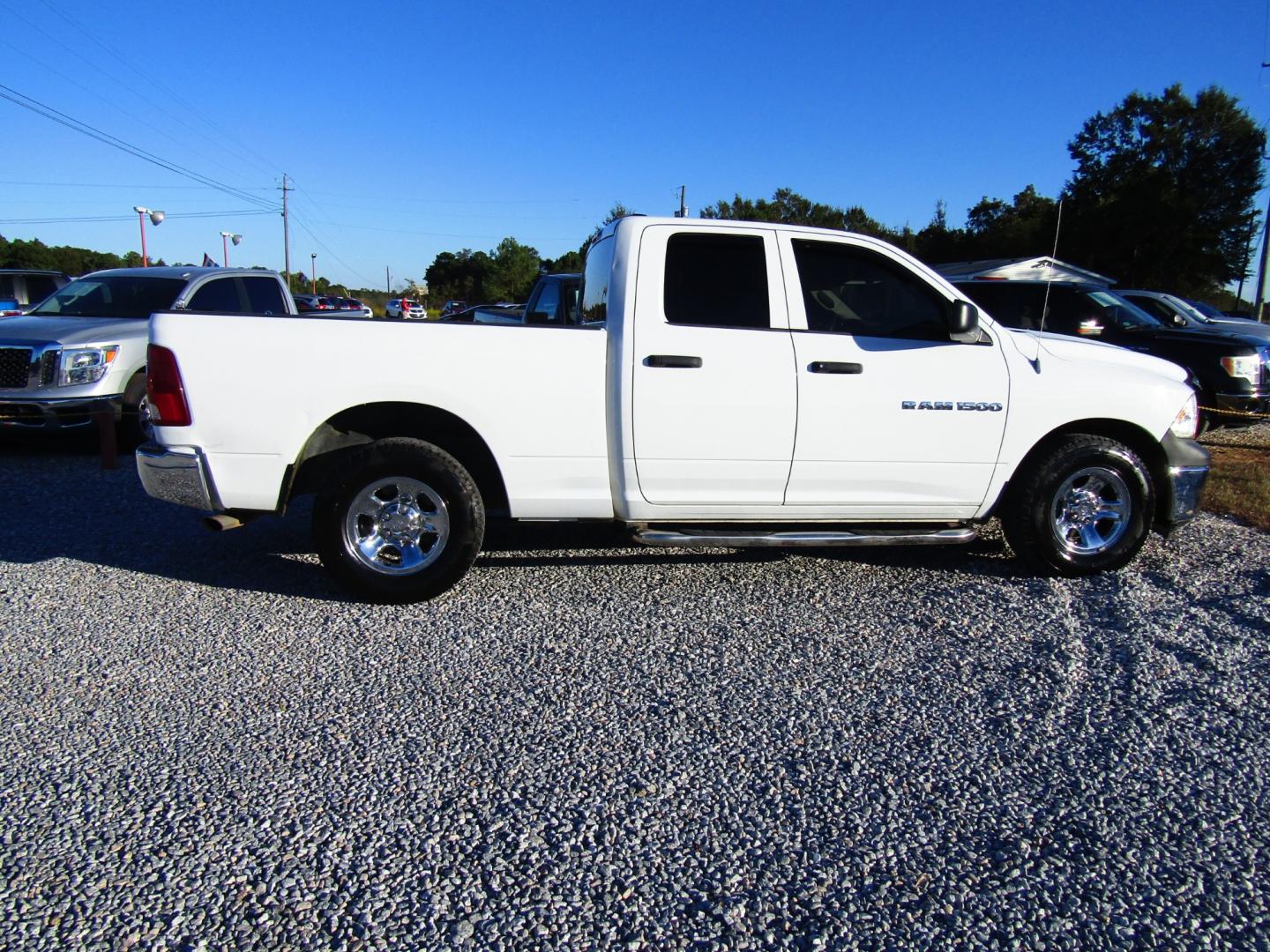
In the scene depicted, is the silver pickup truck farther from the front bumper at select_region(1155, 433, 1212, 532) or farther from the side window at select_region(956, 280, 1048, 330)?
the side window at select_region(956, 280, 1048, 330)

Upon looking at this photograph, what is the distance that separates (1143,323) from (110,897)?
12.6m

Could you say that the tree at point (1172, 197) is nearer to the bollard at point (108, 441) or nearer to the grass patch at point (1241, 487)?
the grass patch at point (1241, 487)

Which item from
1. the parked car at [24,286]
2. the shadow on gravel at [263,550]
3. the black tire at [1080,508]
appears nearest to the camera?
the black tire at [1080,508]

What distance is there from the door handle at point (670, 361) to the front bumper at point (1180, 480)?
2.82m

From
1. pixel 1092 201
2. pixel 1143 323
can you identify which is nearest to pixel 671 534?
pixel 1143 323

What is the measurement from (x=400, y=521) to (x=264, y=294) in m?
6.82

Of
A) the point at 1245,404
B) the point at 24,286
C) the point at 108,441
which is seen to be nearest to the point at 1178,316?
the point at 1245,404

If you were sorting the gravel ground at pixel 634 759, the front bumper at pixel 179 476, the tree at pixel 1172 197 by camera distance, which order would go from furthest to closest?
the tree at pixel 1172 197 → the front bumper at pixel 179 476 → the gravel ground at pixel 634 759

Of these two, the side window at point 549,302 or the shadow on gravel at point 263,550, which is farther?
the side window at point 549,302

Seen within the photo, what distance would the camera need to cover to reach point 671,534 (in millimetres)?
4797

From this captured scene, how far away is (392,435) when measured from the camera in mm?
4891

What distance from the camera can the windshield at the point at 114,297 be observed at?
31.8 feet

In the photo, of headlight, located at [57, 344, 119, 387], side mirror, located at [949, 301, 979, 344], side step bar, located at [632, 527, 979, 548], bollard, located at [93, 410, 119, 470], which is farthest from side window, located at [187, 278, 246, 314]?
side mirror, located at [949, 301, 979, 344]

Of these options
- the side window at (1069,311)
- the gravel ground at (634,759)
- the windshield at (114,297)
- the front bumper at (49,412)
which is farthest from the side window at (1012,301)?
the front bumper at (49,412)
